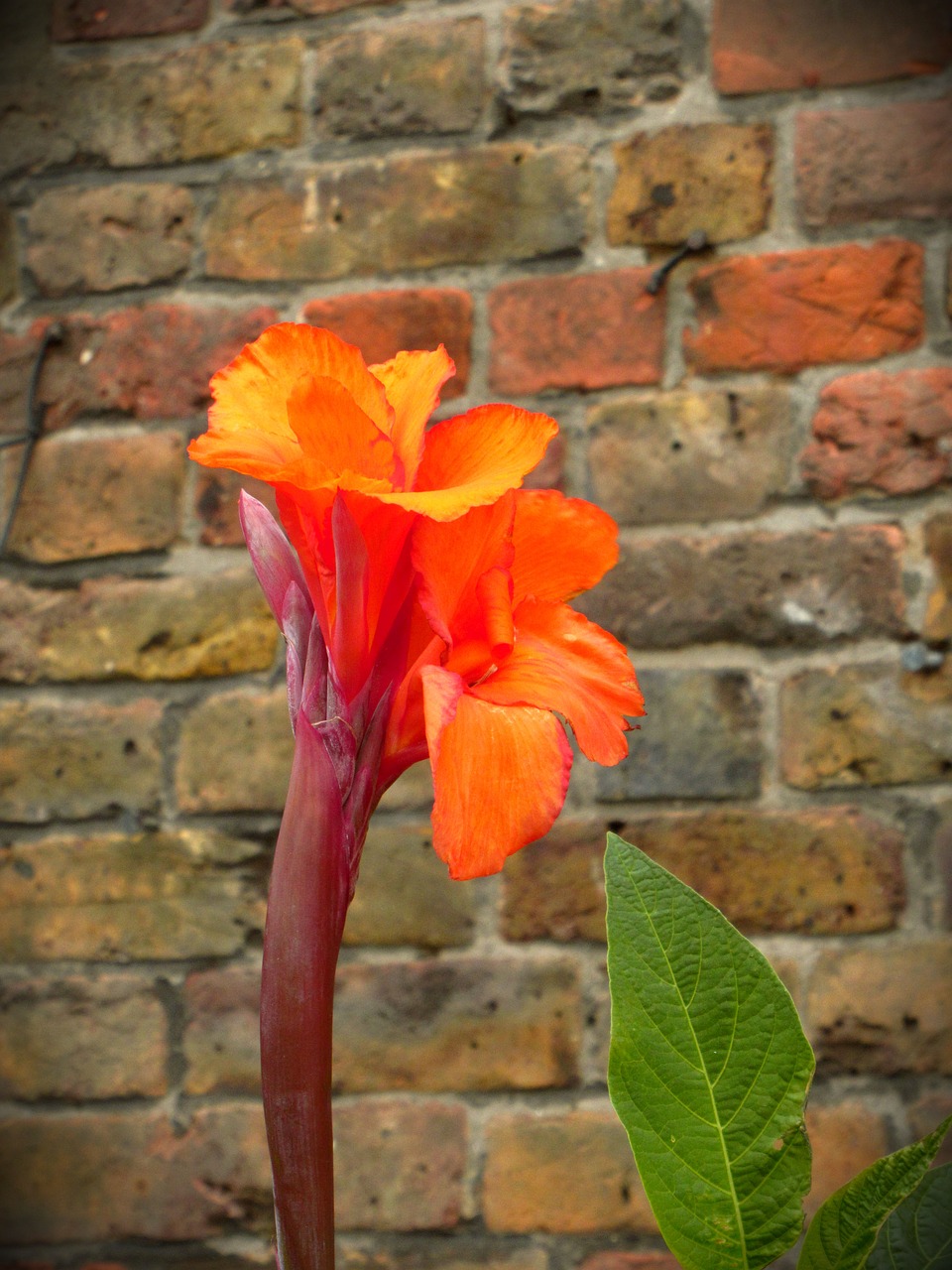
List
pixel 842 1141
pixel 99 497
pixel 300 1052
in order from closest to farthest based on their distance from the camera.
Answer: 1. pixel 300 1052
2. pixel 842 1141
3. pixel 99 497

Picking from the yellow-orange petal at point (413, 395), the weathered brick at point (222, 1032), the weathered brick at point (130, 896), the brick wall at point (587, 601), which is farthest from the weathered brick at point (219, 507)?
the yellow-orange petal at point (413, 395)

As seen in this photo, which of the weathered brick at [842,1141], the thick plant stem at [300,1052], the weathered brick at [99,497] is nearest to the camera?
the thick plant stem at [300,1052]

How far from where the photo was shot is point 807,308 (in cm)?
78

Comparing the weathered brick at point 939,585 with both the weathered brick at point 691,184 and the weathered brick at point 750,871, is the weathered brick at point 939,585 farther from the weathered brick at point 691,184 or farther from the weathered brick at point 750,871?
the weathered brick at point 691,184

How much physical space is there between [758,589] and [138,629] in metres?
0.48

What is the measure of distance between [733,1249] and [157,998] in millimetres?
649

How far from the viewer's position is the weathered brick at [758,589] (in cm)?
76

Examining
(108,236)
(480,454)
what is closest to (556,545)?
(480,454)

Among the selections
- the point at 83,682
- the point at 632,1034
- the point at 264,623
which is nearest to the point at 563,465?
the point at 264,623

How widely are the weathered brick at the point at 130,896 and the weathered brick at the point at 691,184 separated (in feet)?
1.85

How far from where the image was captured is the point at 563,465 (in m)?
0.80

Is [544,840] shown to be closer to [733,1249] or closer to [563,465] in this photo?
[563,465]

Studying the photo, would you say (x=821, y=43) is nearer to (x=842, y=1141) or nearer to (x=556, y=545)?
(x=556, y=545)

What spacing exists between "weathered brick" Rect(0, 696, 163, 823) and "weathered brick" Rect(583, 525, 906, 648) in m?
0.36
